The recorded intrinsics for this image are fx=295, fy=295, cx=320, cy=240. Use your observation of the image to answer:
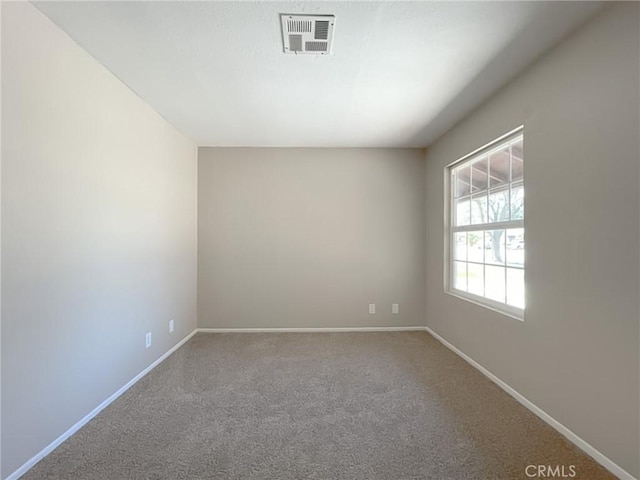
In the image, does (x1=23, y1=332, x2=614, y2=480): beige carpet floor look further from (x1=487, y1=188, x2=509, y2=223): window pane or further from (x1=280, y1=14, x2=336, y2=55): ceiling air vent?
(x1=280, y1=14, x2=336, y2=55): ceiling air vent

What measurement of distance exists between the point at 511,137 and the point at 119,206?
3.11 meters

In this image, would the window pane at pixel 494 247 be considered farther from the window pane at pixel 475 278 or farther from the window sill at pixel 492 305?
the window sill at pixel 492 305

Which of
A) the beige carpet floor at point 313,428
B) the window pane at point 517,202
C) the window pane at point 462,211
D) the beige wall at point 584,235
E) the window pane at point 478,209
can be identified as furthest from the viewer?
the window pane at point 462,211

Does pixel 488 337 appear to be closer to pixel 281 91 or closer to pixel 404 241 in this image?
pixel 404 241

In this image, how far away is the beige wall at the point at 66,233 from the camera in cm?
147

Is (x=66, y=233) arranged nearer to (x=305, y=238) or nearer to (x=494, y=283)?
(x=305, y=238)

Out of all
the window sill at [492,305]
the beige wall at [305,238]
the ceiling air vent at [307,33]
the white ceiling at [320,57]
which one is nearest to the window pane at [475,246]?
the window sill at [492,305]

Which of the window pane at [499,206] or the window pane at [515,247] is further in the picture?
the window pane at [499,206]

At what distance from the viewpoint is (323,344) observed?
11.1ft

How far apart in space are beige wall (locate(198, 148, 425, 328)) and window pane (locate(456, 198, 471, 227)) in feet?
2.20

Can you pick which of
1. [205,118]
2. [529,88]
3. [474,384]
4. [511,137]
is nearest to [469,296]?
[474,384]

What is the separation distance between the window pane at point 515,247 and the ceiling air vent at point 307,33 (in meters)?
1.94

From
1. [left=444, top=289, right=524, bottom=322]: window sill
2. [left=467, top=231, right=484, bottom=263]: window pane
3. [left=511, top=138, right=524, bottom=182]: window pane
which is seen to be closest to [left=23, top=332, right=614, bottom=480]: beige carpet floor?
[left=444, top=289, right=524, bottom=322]: window sill

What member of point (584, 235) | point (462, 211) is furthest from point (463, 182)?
point (584, 235)
